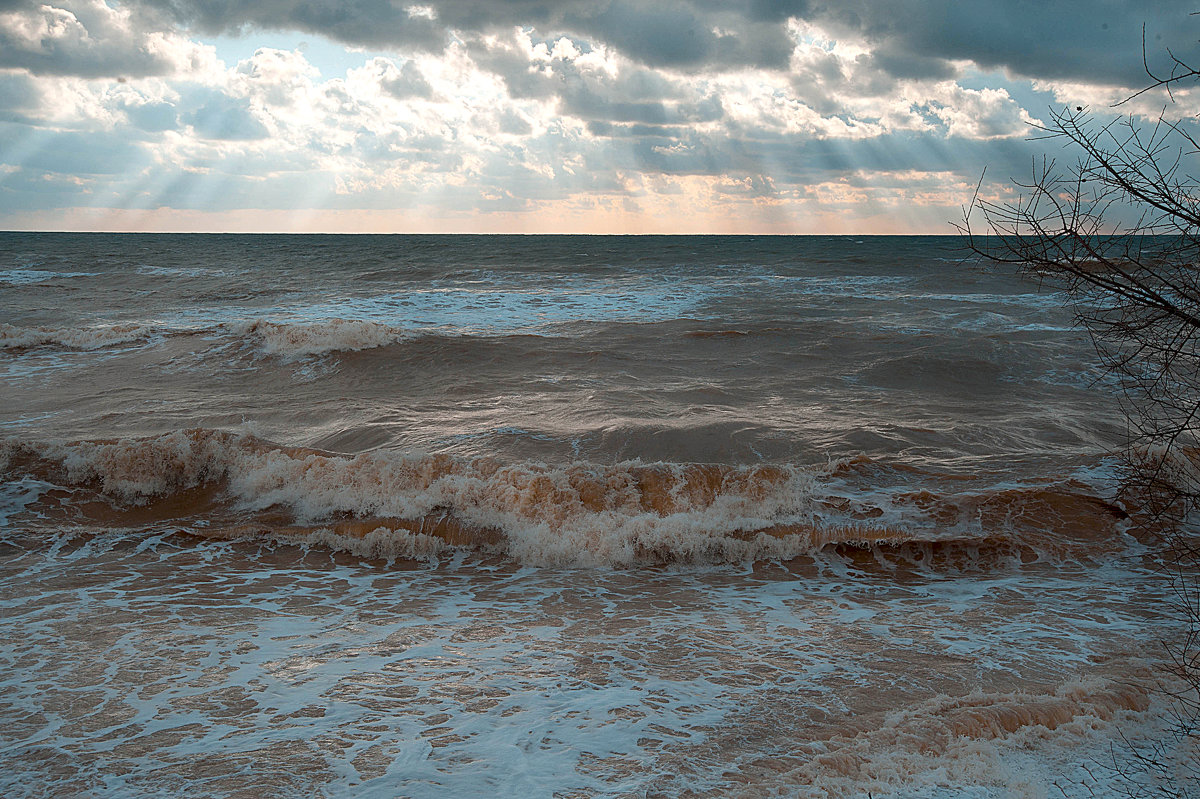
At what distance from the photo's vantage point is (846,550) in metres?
7.52

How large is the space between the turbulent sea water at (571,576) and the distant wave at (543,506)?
1.6 inches

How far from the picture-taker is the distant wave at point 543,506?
754cm

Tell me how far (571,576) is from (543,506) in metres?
1.31

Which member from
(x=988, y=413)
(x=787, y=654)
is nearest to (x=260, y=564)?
(x=787, y=654)

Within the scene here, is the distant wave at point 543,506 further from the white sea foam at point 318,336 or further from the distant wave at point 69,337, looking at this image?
the distant wave at point 69,337

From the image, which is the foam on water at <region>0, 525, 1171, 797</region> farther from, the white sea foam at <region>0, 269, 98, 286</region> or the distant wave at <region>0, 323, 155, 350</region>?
the white sea foam at <region>0, 269, 98, 286</region>

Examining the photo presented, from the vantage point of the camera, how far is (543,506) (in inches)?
324

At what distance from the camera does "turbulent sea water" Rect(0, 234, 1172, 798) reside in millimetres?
3971

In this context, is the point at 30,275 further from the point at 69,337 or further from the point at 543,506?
the point at 543,506

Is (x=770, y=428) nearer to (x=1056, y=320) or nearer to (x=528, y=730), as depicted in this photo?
(x=528, y=730)

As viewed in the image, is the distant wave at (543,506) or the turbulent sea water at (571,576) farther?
the distant wave at (543,506)

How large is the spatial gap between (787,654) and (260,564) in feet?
16.5

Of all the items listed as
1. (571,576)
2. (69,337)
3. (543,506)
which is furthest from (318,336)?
(571,576)

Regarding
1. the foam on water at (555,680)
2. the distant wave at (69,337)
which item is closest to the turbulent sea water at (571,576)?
the foam on water at (555,680)
